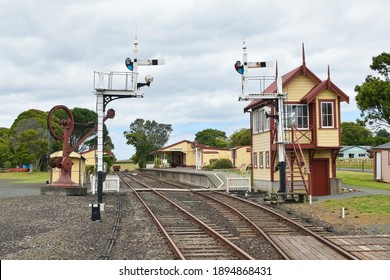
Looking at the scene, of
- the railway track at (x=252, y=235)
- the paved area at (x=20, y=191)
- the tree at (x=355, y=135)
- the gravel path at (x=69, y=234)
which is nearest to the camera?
the railway track at (x=252, y=235)

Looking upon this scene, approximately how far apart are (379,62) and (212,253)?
105 feet

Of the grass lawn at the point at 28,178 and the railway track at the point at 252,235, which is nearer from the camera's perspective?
the railway track at the point at 252,235

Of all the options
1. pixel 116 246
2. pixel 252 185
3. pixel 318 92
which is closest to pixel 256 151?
pixel 252 185

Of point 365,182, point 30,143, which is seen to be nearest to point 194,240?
point 365,182

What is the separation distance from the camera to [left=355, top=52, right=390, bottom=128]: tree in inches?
1355

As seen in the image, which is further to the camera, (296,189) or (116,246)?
(296,189)

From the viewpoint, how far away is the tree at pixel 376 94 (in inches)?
1355

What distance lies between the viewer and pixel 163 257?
8.55 metres

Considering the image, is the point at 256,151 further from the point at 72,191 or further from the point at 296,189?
the point at 72,191

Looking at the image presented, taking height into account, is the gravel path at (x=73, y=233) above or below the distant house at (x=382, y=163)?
below

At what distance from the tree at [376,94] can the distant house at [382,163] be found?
251 inches

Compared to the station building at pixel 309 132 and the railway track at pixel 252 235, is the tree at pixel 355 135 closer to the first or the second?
the station building at pixel 309 132

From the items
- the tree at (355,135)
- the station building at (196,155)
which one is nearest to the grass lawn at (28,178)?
the station building at (196,155)

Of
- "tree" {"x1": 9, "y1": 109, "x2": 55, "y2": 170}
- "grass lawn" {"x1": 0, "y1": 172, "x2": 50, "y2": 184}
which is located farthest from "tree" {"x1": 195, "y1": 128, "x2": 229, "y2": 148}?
"grass lawn" {"x1": 0, "y1": 172, "x2": 50, "y2": 184}
